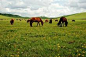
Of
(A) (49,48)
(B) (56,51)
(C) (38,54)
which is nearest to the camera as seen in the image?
(C) (38,54)

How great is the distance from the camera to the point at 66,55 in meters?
7.33

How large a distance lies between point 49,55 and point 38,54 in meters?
0.72

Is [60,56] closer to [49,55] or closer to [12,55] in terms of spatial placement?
[49,55]

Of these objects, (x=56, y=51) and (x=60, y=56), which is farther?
(x=56, y=51)

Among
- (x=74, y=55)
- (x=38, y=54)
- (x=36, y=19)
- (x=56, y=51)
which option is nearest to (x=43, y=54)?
(x=38, y=54)

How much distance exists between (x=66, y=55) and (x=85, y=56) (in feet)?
3.64

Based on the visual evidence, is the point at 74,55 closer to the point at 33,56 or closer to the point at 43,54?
the point at 43,54

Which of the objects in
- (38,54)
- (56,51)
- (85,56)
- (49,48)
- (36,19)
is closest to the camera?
(85,56)

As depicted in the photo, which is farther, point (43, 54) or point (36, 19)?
point (36, 19)

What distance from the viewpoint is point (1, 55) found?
7.34m

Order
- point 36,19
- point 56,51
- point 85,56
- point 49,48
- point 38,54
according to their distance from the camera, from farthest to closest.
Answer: point 36,19
point 49,48
point 56,51
point 38,54
point 85,56

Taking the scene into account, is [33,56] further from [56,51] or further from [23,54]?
[56,51]

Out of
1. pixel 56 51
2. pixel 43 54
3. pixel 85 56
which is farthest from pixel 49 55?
pixel 85 56

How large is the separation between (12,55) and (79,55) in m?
4.10
